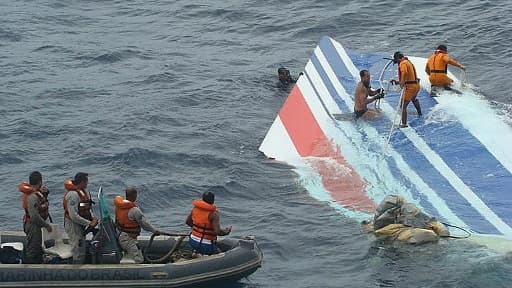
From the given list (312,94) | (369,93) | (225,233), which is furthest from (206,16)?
(225,233)

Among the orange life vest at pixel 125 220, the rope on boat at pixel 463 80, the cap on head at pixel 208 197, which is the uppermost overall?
the rope on boat at pixel 463 80

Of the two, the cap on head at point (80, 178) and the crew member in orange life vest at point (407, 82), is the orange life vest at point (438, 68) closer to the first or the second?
the crew member in orange life vest at point (407, 82)

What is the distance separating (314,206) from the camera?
18.6m

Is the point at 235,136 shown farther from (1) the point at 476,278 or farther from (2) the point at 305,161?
(1) the point at 476,278

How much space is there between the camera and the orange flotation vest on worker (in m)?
22.5

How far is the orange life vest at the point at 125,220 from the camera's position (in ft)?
49.0

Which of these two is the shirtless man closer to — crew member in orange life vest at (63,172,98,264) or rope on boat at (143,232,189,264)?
rope on boat at (143,232,189,264)

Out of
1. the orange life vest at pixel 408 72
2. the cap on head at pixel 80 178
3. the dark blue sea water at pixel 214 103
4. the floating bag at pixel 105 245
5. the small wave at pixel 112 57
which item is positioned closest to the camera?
the cap on head at pixel 80 178

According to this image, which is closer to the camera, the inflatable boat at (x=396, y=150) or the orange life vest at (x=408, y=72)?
the inflatable boat at (x=396, y=150)

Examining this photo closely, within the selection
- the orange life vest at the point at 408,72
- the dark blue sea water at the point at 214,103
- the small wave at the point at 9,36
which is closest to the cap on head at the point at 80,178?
the dark blue sea water at the point at 214,103

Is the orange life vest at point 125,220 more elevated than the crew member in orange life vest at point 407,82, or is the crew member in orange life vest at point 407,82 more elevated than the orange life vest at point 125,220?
the crew member in orange life vest at point 407,82

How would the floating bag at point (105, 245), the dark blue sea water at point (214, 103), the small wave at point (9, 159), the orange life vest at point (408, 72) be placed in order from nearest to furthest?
1. the floating bag at point (105, 245)
2. the dark blue sea water at point (214, 103)
3. the orange life vest at point (408, 72)
4. the small wave at point (9, 159)

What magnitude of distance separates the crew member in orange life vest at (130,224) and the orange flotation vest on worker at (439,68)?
32.4 feet

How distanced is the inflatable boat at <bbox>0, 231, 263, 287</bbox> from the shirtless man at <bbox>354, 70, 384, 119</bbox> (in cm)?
765
